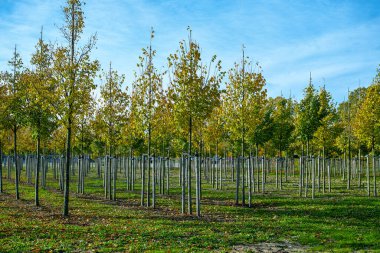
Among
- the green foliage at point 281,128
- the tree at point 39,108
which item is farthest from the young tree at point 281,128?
the tree at point 39,108

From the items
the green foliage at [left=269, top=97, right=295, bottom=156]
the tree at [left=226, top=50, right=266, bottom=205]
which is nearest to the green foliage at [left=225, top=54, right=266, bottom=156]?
the tree at [left=226, top=50, right=266, bottom=205]

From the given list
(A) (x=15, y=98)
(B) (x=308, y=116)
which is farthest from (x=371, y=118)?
(A) (x=15, y=98)

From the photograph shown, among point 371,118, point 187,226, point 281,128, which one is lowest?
point 187,226

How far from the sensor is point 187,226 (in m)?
15.4

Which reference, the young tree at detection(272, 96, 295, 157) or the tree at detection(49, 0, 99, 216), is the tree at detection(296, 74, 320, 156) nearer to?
the young tree at detection(272, 96, 295, 157)

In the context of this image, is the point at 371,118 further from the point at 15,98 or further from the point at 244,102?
the point at 15,98

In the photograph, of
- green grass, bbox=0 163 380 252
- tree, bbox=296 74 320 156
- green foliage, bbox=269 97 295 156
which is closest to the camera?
green grass, bbox=0 163 380 252

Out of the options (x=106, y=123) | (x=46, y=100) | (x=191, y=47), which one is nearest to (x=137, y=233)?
(x=46, y=100)

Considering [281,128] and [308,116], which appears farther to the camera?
[281,128]

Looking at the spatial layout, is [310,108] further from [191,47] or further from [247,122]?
[191,47]

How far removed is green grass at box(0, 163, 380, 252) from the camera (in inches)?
467

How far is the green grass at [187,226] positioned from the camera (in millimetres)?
11867

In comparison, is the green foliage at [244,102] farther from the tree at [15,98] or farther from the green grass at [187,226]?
the tree at [15,98]

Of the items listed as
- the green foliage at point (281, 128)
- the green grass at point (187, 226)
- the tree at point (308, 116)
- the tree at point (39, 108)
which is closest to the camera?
the green grass at point (187, 226)
